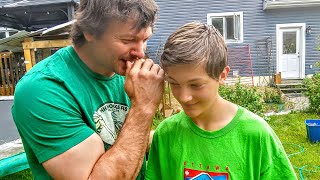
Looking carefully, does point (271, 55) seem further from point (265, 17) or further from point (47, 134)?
point (47, 134)

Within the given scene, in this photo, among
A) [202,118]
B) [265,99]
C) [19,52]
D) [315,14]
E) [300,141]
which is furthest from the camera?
[315,14]

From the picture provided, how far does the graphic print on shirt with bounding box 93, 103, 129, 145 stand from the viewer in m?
1.71

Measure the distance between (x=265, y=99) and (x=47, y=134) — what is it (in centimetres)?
969

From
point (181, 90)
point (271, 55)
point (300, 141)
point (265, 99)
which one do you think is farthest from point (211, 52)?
point (271, 55)

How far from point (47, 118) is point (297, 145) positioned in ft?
18.2

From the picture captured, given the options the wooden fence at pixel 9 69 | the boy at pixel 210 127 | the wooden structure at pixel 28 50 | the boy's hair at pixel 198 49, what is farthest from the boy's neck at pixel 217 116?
the wooden fence at pixel 9 69

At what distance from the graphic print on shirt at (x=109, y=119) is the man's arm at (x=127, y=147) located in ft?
0.44

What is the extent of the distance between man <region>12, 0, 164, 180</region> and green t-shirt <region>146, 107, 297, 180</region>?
16cm

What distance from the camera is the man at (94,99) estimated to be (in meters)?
1.50

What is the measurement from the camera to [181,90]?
1.55 m

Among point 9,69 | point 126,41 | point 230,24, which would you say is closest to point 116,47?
point 126,41

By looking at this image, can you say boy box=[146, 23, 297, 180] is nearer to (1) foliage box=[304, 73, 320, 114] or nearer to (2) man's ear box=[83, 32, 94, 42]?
(2) man's ear box=[83, 32, 94, 42]

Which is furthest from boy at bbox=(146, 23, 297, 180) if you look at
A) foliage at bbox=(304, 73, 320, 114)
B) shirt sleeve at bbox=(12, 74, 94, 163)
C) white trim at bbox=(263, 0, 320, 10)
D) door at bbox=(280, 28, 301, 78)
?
door at bbox=(280, 28, 301, 78)

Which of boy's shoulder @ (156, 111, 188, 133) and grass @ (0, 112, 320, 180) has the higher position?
boy's shoulder @ (156, 111, 188, 133)
